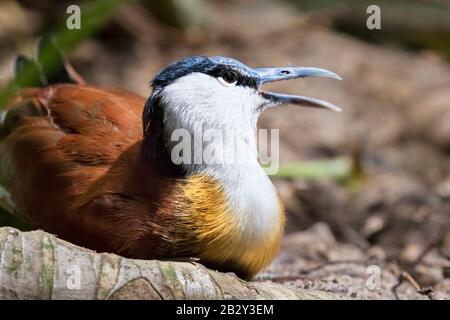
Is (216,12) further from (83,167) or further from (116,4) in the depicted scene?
(83,167)

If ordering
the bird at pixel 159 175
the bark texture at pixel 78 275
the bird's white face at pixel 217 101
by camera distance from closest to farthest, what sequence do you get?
1. the bark texture at pixel 78 275
2. the bird at pixel 159 175
3. the bird's white face at pixel 217 101

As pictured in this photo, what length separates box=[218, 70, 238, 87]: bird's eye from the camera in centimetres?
353

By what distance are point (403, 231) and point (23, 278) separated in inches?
111

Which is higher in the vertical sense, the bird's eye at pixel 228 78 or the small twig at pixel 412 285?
the bird's eye at pixel 228 78

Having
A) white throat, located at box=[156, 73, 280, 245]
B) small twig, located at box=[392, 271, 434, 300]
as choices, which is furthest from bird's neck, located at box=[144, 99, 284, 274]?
small twig, located at box=[392, 271, 434, 300]

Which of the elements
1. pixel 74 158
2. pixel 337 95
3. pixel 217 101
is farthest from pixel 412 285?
pixel 337 95

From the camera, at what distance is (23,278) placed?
2711mm

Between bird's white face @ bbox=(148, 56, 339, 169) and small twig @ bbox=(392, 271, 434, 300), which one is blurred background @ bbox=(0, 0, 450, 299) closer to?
small twig @ bbox=(392, 271, 434, 300)

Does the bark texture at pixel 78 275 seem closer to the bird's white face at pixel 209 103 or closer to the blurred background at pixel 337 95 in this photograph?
the bird's white face at pixel 209 103

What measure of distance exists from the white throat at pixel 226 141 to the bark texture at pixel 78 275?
0.48m

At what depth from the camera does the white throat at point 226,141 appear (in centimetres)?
330

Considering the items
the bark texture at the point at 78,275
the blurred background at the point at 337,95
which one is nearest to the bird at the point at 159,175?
the bark texture at the point at 78,275
